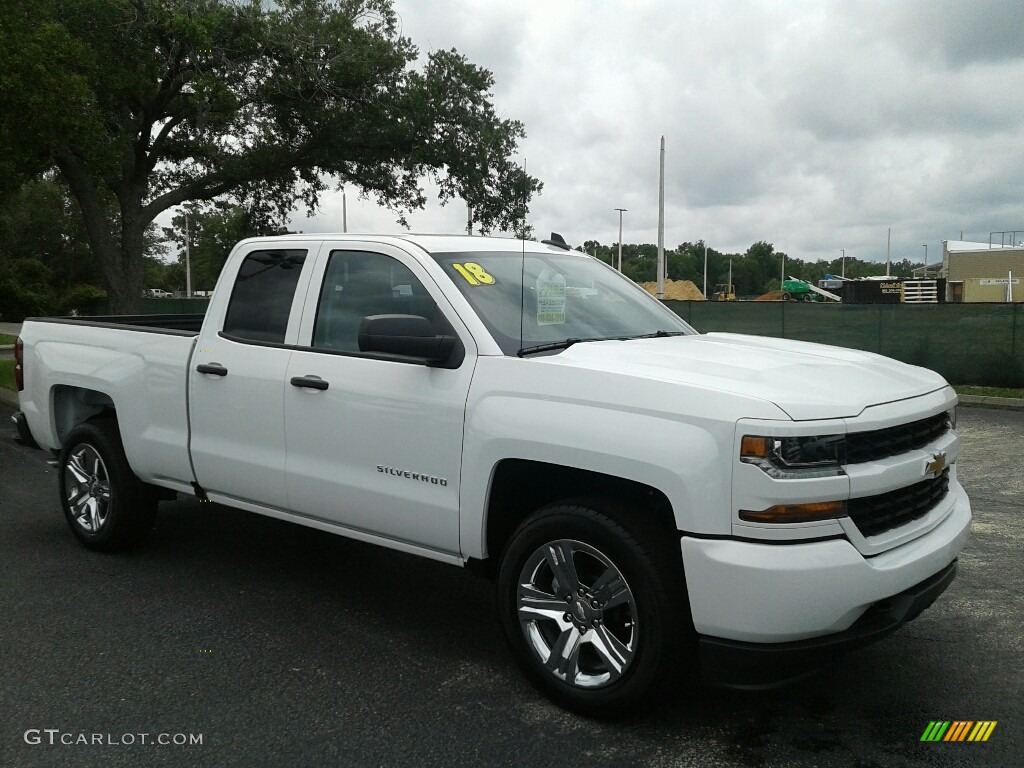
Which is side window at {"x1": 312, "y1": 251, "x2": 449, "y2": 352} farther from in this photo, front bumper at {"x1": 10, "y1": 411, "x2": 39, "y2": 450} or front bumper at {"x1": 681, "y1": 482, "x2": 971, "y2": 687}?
front bumper at {"x1": 10, "y1": 411, "x2": 39, "y2": 450}

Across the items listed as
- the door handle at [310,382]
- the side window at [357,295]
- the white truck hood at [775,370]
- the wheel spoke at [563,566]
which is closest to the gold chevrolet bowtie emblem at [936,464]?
the white truck hood at [775,370]

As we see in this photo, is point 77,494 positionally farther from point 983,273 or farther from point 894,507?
point 983,273

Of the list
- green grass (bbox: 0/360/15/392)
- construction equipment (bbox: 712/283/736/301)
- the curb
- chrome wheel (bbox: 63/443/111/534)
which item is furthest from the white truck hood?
construction equipment (bbox: 712/283/736/301)

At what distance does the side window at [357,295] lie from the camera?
449 centimetres

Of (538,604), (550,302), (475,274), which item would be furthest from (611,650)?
(475,274)

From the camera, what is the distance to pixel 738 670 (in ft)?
10.8

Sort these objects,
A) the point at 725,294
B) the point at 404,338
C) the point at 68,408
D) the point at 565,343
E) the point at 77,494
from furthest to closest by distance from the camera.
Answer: the point at 725,294 → the point at 68,408 → the point at 77,494 → the point at 565,343 → the point at 404,338

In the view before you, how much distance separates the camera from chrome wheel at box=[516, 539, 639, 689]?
359 centimetres

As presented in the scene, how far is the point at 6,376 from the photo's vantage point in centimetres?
1520

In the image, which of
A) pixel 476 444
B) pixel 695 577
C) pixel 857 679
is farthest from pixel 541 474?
pixel 857 679

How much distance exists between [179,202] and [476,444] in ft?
73.0

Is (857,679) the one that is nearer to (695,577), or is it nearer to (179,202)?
(695,577)

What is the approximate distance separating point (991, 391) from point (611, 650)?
44.9ft

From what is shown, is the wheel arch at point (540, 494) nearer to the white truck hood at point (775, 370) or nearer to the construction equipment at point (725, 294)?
the white truck hood at point (775, 370)
